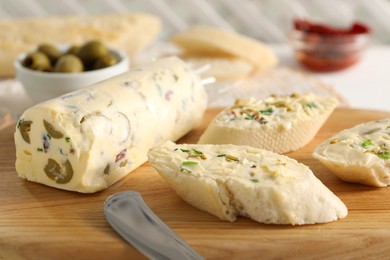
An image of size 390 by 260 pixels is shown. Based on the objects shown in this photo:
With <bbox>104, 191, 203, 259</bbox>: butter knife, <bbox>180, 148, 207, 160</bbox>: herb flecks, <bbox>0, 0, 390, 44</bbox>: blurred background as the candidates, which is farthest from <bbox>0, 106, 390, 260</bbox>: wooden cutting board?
<bbox>0, 0, 390, 44</bbox>: blurred background

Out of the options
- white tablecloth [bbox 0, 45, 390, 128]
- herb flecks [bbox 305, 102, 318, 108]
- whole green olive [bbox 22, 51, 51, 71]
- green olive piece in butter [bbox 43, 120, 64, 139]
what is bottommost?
white tablecloth [bbox 0, 45, 390, 128]

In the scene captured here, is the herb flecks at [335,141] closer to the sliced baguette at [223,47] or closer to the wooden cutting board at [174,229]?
the wooden cutting board at [174,229]

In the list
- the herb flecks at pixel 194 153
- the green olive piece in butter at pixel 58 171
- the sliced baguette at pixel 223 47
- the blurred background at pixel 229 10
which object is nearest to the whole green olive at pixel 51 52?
the sliced baguette at pixel 223 47

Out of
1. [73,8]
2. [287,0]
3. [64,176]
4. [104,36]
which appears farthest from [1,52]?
→ [287,0]

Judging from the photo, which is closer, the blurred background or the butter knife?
the butter knife

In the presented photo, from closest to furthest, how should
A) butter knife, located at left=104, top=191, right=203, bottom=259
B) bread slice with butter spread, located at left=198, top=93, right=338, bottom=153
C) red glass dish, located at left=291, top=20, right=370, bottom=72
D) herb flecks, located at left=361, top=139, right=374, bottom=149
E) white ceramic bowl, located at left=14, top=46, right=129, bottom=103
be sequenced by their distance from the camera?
butter knife, located at left=104, top=191, right=203, bottom=259 → herb flecks, located at left=361, top=139, right=374, bottom=149 → bread slice with butter spread, located at left=198, top=93, right=338, bottom=153 → white ceramic bowl, located at left=14, top=46, right=129, bottom=103 → red glass dish, located at left=291, top=20, right=370, bottom=72

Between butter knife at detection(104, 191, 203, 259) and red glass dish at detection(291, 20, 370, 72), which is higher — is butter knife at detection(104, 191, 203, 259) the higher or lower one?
the lower one

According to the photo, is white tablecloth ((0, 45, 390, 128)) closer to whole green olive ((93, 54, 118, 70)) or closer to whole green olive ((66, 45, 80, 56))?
whole green olive ((66, 45, 80, 56))

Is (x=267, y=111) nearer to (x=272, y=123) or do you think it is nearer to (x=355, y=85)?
(x=272, y=123)
